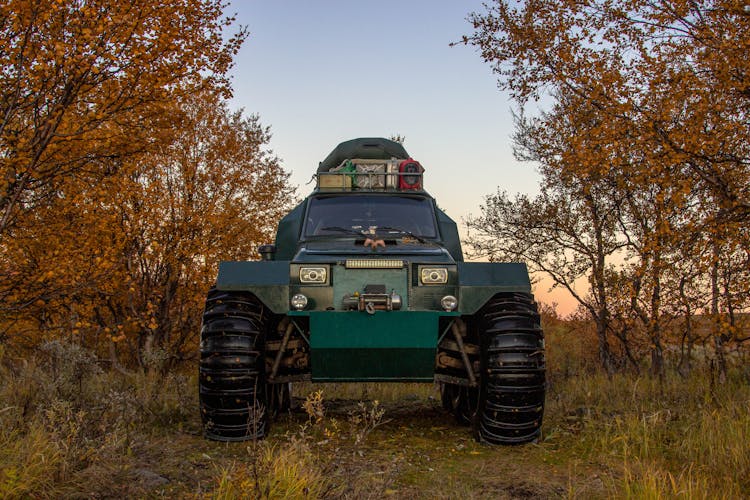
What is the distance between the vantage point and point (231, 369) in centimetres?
578

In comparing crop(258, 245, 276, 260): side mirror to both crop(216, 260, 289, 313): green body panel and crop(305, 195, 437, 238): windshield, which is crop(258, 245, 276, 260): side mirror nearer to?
crop(305, 195, 437, 238): windshield

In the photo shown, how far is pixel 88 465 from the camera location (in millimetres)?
4469

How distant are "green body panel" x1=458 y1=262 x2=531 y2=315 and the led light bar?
0.61 m

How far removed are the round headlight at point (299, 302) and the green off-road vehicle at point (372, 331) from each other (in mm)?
12

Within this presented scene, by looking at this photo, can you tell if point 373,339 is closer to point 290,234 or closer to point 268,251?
point 290,234

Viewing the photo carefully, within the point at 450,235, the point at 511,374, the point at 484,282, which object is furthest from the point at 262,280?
the point at 450,235

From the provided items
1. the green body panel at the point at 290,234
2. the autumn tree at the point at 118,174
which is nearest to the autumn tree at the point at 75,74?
the autumn tree at the point at 118,174

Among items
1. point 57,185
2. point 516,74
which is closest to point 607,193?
point 516,74

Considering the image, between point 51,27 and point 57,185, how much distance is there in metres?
2.16

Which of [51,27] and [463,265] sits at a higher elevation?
[51,27]

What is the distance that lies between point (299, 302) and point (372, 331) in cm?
68

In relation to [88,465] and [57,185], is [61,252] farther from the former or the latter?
[88,465]

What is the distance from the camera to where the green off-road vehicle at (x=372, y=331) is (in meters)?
5.76

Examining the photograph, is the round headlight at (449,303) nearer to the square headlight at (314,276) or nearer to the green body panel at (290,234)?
the square headlight at (314,276)
